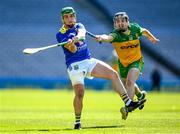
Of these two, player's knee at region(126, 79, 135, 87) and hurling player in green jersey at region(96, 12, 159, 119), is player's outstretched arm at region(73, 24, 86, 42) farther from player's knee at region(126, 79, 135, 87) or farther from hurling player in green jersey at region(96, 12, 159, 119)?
player's knee at region(126, 79, 135, 87)

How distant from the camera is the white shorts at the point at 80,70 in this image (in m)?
15.8

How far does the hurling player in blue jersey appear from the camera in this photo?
15.8 meters

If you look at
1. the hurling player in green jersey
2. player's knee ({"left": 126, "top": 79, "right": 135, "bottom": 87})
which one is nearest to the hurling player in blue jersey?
the hurling player in green jersey

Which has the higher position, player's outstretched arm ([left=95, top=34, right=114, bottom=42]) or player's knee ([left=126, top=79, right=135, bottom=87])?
player's outstretched arm ([left=95, top=34, right=114, bottom=42])

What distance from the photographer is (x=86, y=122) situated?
693 inches

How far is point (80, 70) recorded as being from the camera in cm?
1590

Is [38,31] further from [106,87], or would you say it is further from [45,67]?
[106,87]

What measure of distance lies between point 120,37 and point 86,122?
6.93 feet

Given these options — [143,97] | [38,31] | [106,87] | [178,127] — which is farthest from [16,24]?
[178,127]

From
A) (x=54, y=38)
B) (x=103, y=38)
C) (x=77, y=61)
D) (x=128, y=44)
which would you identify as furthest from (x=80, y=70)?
(x=54, y=38)

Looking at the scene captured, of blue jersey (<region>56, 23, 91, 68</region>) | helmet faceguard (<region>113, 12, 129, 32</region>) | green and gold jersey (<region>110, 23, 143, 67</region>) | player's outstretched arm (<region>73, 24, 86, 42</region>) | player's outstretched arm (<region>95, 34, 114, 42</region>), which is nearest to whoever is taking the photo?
player's outstretched arm (<region>73, 24, 86, 42</region>)

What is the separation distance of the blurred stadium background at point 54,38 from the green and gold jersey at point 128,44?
97.1 ft

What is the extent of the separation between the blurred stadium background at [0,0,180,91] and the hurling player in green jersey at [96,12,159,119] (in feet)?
96.9

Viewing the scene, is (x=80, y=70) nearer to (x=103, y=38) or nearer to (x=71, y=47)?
(x=71, y=47)
